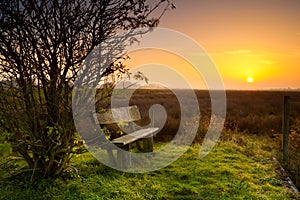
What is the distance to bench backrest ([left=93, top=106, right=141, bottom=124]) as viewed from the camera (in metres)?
4.95

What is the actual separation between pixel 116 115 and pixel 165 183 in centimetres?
185

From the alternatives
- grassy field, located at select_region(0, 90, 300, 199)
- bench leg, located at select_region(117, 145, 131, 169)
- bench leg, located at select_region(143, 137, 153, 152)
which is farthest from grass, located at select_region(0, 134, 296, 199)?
bench leg, located at select_region(143, 137, 153, 152)

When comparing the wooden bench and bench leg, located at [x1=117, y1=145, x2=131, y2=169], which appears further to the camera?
bench leg, located at [x1=117, y1=145, x2=131, y2=169]

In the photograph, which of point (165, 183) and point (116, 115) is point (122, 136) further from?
point (165, 183)

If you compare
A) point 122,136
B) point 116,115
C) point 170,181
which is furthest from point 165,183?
point 116,115

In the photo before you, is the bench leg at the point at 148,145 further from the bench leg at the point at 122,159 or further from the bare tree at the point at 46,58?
the bare tree at the point at 46,58

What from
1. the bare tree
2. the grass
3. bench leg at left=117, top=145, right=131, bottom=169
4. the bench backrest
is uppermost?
the bare tree

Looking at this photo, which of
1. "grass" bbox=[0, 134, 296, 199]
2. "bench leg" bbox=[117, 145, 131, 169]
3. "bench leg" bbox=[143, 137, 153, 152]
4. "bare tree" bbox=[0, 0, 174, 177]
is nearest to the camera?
"bare tree" bbox=[0, 0, 174, 177]

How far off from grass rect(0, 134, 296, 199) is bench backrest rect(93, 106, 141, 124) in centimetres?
78

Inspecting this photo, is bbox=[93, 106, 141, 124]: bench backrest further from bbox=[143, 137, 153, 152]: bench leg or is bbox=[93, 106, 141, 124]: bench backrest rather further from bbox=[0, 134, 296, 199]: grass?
bbox=[0, 134, 296, 199]: grass

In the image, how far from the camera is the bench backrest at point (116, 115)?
16.2 ft

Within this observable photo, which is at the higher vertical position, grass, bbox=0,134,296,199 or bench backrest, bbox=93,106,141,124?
bench backrest, bbox=93,106,141,124

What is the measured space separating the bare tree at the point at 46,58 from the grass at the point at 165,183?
0.38 m

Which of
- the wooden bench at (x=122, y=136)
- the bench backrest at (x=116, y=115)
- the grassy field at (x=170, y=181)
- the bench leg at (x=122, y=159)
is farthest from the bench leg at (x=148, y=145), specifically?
→ the bench leg at (x=122, y=159)
